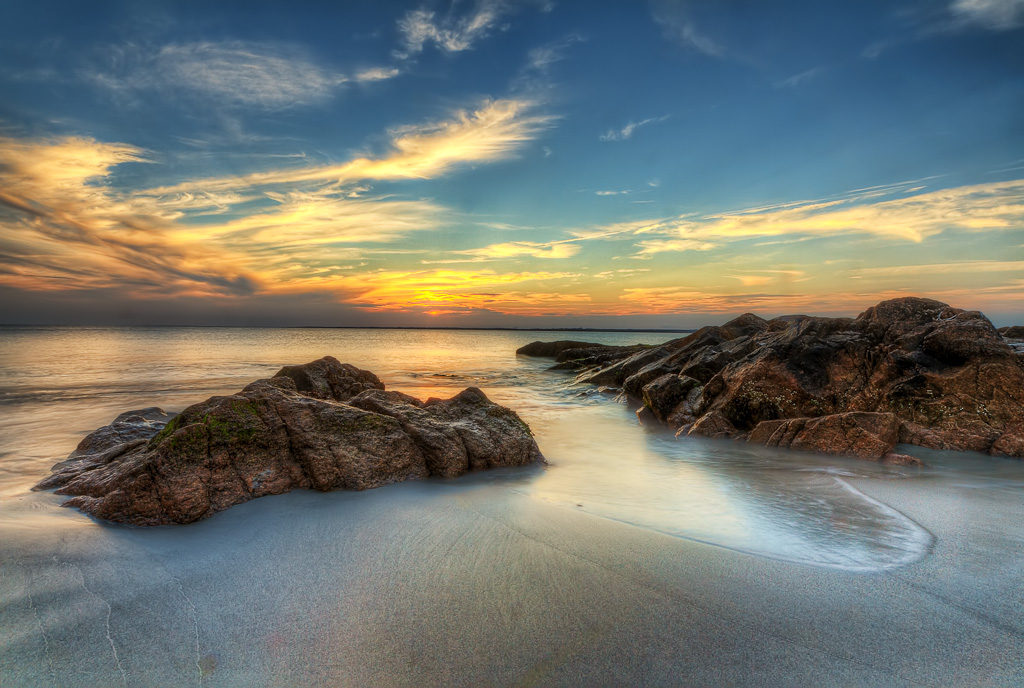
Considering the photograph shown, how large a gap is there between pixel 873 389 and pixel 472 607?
824 cm

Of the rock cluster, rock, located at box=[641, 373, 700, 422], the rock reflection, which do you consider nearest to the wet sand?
the rock reflection

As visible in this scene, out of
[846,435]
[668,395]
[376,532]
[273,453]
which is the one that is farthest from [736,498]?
[668,395]

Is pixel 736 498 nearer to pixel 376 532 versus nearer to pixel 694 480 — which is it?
pixel 694 480

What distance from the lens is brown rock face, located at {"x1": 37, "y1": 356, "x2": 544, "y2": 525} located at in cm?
438

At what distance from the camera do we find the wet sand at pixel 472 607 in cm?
250

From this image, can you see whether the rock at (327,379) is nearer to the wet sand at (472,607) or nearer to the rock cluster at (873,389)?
the wet sand at (472,607)

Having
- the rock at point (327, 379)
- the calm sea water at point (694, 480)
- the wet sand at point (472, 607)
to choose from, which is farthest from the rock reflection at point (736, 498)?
the rock at point (327, 379)

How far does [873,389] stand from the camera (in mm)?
8250

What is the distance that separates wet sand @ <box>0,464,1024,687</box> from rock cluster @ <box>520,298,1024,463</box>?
335 cm

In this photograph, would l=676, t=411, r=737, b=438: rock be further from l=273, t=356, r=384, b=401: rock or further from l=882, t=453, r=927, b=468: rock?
l=273, t=356, r=384, b=401: rock

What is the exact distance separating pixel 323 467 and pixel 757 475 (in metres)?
5.35

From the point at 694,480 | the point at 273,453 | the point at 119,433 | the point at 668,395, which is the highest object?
the point at 273,453

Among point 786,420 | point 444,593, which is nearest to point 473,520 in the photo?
point 444,593

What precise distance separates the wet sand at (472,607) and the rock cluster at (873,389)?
3.35 meters
